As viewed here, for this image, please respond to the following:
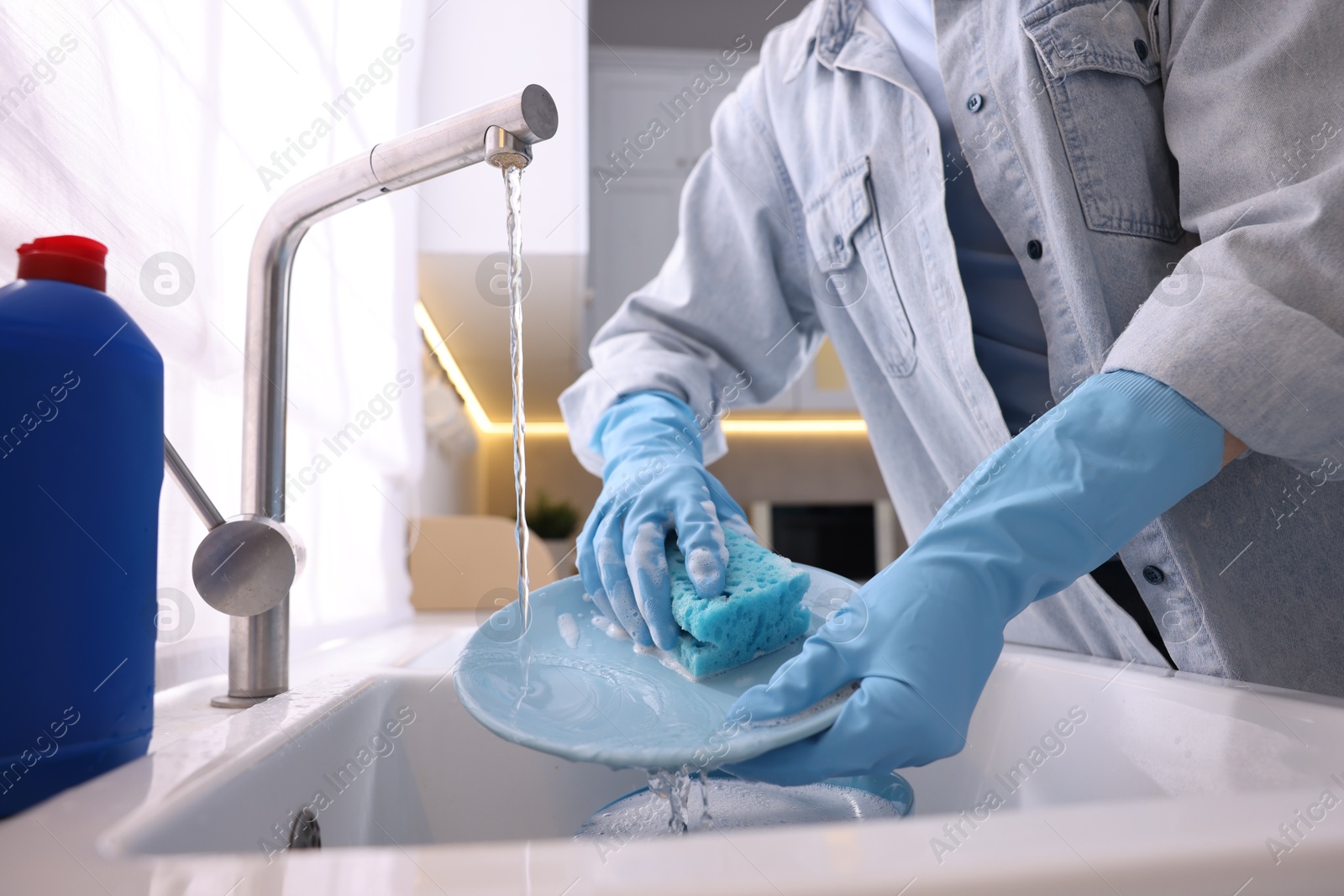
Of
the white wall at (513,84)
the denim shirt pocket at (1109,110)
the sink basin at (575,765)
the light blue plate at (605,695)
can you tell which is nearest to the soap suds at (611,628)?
the light blue plate at (605,695)

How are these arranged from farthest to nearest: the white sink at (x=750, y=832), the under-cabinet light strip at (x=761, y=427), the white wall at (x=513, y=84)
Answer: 1. the under-cabinet light strip at (x=761, y=427)
2. the white wall at (x=513, y=84)
3. the white sink at (x=750, y=832)

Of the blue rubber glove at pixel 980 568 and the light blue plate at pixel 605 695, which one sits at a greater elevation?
the blue rubber glove at pixel 980 568

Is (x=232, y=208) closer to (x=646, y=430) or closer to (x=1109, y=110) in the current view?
(x=646, y=430)

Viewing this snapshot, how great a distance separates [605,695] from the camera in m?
0.52

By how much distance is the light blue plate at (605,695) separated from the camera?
16.5 inches

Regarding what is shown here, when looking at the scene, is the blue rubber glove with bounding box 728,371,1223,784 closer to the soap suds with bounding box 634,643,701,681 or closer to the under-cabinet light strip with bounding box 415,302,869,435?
the soap suds with bounding box 634,643,701,681

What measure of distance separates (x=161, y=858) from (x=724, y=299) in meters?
0.77

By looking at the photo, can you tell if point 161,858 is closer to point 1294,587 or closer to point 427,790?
point 427,790

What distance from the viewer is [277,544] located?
46cm

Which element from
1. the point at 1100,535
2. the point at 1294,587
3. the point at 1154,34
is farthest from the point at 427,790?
the point at 1154,34

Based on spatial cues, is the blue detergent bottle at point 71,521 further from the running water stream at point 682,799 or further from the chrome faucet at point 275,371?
the running water stream at point 682,799

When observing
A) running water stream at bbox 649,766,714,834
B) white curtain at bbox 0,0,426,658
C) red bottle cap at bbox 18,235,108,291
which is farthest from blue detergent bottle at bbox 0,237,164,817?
running water stream at bbox 649,766,714,834

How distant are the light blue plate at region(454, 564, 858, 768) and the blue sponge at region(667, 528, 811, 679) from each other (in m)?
0.01

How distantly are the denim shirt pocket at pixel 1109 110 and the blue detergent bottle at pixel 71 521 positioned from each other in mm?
628
